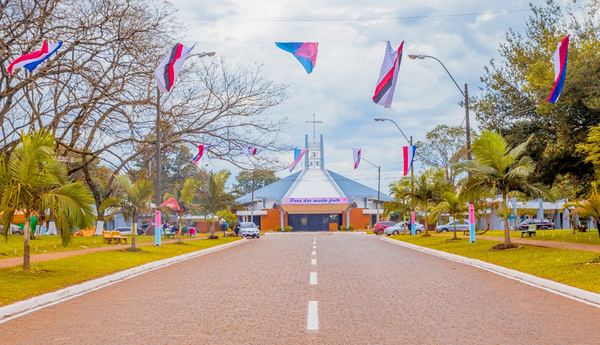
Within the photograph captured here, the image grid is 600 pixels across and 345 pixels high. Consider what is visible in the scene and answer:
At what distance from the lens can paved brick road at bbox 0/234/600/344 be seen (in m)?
6.71

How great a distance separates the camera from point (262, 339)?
21.5 ft

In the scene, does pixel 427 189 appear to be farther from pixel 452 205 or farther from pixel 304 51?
pixel 304 51

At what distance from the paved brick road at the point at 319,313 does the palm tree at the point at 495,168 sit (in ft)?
26.0

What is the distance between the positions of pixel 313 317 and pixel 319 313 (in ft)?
1.19

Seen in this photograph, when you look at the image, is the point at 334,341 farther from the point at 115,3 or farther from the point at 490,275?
the point at 115,3

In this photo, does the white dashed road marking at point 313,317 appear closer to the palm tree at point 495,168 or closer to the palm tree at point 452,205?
the palm tree at point 495,168

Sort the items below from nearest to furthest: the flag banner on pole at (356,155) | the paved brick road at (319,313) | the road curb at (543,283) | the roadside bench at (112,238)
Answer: the paved brick road at (319,313)
the road curb at (543,283)
the roadside bench at (112,238)
the flag banner on pole at (356,155)

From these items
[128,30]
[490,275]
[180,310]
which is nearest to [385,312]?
[180,310]

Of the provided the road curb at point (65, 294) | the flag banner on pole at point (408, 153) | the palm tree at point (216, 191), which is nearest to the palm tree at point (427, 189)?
the flag banner on pole at point (408, 153)

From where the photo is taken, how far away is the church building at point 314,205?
70.6 meters

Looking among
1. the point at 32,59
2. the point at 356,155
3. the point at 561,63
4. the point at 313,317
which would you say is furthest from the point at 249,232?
the point at 313,317

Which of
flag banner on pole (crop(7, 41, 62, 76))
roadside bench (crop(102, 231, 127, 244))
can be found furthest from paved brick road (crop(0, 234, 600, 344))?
roadside bench (crop(102, 231, 127, 244))

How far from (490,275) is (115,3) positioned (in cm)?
1556

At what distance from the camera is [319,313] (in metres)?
8.23
